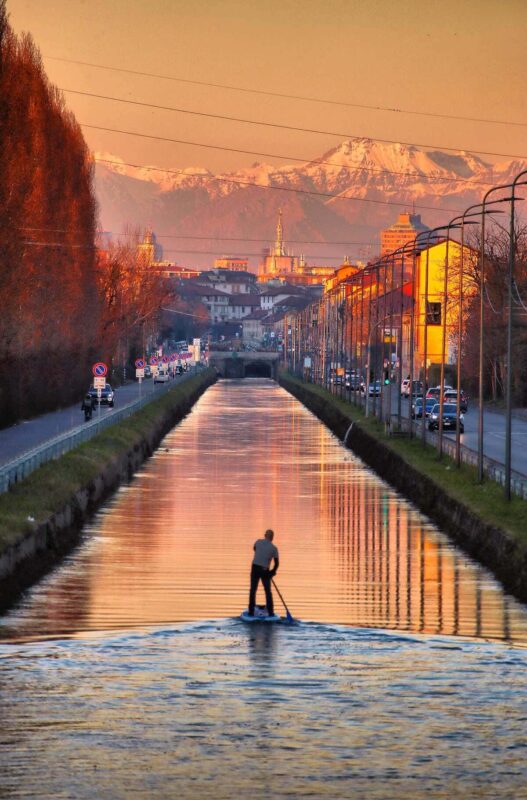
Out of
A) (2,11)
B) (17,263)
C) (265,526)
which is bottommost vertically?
(265,526)

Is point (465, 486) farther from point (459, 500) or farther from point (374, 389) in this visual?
point (374, 389)

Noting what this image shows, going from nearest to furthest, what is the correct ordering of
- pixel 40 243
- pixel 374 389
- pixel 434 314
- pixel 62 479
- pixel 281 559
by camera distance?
pixel 281 559 → pixel 62 479 → pixel 434 314 → pixel 40 243 → pixel 374 389

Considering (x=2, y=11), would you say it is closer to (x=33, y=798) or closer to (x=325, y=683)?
(x=325, y=683)

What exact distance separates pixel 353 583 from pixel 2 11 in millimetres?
38817

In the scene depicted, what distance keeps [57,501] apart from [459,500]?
1127 cm

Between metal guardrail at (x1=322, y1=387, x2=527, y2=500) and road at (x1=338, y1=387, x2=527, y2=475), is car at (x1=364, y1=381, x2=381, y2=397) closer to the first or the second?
road at (x1=338, y1=387, x2=527, y2=475)

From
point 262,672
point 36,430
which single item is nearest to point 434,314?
point 36,430

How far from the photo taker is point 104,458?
68500 millimetres

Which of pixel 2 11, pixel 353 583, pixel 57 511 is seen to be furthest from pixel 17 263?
pixel 353 583

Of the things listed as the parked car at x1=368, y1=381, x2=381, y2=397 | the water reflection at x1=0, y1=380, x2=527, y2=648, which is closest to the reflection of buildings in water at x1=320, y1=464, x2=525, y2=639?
the water reflection at x1=0, y1=380, x2=527, y2=648

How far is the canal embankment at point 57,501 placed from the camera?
4094 centimetres

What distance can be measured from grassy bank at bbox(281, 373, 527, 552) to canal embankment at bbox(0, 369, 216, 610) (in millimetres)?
10852

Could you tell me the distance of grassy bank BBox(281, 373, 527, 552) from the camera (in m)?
44.8

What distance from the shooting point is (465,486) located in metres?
55.8
